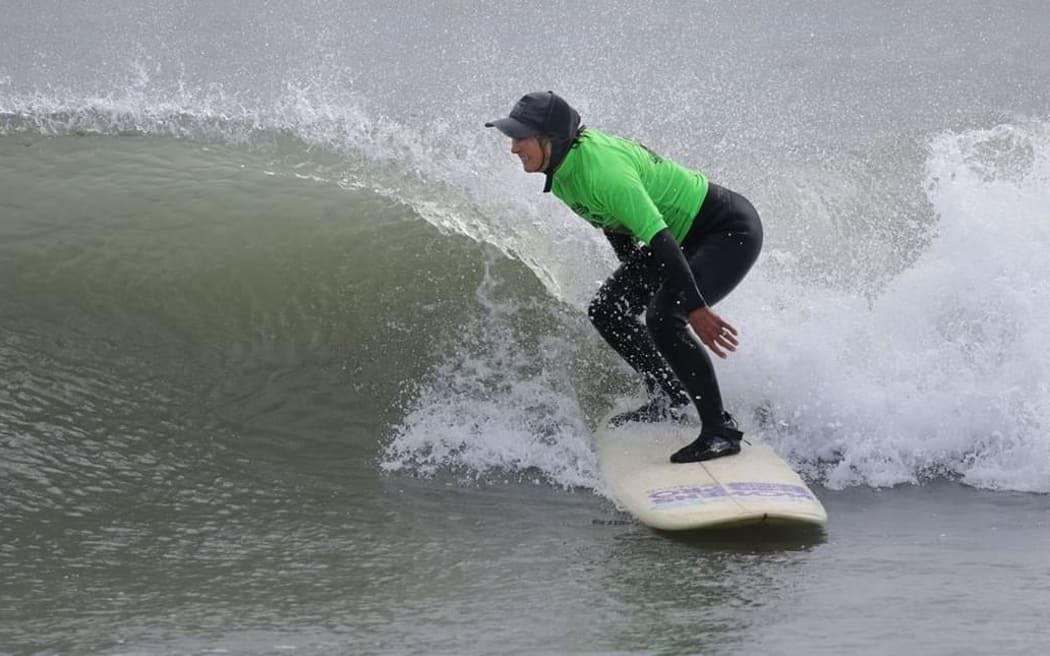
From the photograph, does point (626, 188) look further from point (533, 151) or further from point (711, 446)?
point (711, 446)

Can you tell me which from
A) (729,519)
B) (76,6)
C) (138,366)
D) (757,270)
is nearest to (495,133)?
(757,270)

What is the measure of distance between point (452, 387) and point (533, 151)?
1.48 meters

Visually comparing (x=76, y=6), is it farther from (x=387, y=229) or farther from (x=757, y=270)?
(x=757, y=270)

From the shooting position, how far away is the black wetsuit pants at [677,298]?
17.3 ft

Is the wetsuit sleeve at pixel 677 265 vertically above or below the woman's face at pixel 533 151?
below

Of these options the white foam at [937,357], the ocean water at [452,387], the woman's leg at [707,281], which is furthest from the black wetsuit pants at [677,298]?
the white foam at [937,357]

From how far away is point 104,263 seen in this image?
6.84 m

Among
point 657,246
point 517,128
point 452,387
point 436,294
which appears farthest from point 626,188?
point 436,294

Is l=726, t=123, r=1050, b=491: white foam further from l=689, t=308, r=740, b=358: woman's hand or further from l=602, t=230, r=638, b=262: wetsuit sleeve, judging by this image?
l=689, t=308, r=740, b=358: woman's hand

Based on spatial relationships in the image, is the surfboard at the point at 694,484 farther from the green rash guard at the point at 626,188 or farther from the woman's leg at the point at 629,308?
the green rash guard at the point at 626,188

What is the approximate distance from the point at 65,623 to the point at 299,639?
0.75m

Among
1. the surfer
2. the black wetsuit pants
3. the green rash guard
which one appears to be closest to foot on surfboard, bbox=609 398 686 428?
the surfer

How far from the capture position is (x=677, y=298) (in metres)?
5.25

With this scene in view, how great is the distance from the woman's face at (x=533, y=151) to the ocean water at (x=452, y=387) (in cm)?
129
